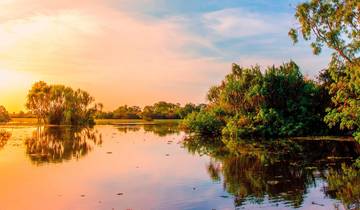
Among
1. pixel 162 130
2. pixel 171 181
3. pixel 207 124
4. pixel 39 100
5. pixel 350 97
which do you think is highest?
pixel 39 100

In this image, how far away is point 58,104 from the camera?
78.7 m

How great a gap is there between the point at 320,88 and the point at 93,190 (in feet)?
110

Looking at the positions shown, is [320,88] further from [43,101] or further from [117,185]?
[43,101]

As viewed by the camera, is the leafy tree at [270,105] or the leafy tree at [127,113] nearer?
the leafy tree at [270,105]

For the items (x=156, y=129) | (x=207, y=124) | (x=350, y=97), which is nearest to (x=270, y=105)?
(x=207, y=124)

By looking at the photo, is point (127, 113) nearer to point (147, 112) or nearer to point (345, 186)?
point (147, 112)

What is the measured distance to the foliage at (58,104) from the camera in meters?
79.0

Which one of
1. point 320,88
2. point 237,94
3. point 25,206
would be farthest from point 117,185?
point 320,88

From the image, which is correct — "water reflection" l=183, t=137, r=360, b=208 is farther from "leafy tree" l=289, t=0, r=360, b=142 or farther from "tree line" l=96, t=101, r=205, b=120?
"tree line" l=96, t=101, r=205, b=120

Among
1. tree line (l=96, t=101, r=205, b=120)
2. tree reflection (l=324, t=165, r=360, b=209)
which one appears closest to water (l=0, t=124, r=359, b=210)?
tree reflection (l=324, t=165, r=360, b=209)

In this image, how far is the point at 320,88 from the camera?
4150 centimetres

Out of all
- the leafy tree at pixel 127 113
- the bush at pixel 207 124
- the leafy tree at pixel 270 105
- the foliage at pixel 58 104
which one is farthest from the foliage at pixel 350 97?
the leafy tree at pixel 127 113

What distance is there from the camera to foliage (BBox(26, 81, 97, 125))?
259 feet

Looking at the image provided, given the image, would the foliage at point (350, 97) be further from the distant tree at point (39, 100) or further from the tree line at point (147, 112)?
the tree line at point (147, 112)
